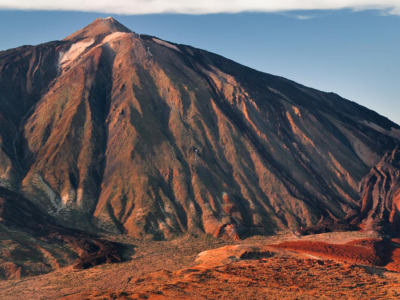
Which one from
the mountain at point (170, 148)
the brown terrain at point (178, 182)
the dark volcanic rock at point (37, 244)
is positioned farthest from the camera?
the mountain at point (170, 148)

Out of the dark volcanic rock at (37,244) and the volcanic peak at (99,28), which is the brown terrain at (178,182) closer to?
the dark volcanic rock at (37,244)

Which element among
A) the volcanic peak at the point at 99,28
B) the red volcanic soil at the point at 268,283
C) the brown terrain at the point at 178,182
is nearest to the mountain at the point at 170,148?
the brown terrain at the point at 178,182

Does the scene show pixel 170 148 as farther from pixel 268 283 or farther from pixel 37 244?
pixel 268 283

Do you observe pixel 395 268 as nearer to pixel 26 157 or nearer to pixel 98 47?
pixel 26 157

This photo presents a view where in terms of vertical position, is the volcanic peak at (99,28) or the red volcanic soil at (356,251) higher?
the volcanic peak at (99,28)

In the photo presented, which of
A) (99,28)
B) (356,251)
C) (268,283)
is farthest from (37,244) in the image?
(99,28)

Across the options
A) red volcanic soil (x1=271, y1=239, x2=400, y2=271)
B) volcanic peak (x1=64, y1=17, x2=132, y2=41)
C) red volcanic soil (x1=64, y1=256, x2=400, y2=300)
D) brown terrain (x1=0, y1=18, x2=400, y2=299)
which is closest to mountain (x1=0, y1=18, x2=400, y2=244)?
brown terrain (x1=0, y1=18, x2=400, y2=299)

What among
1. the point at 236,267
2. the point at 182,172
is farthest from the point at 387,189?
the point at 236,267
